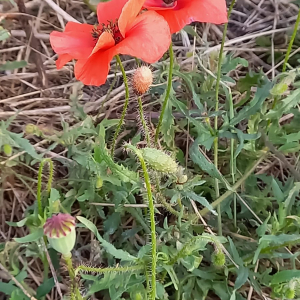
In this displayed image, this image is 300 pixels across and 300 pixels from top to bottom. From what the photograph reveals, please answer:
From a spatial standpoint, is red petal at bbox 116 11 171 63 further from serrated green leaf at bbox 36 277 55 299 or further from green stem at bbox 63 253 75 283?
serrated green leaf at bbox 36 277 55 299

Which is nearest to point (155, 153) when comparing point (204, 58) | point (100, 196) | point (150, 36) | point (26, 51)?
point (150, 36)

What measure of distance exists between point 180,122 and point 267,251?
1.20 feet

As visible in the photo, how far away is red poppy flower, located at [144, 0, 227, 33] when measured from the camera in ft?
2.13

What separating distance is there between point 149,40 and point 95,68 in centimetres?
10

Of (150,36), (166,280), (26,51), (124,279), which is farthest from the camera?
(26,51)

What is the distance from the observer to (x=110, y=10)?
0.76 meters

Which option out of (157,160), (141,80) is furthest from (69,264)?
(141,80)

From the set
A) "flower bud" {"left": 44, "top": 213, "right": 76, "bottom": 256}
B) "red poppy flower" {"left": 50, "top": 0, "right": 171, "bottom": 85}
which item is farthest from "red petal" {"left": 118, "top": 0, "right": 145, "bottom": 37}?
"flower bud" {"left": 44, "top": 213, "right": 76, "bottom": 256}

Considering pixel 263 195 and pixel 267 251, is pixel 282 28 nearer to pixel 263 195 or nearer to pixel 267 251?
pixel 263 195

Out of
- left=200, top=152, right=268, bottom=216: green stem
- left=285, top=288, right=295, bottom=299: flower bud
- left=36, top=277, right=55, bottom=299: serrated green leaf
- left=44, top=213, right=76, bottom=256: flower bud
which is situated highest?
left=44, top=213, right=76, bottom=256: flower bud

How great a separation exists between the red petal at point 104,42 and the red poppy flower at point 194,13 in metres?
0.08

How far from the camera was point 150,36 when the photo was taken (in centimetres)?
62

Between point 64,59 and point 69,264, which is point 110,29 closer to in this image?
point 64,59

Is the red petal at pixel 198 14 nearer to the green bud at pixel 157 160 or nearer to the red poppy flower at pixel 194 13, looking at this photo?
the red poppy flower at pixel 194 13
